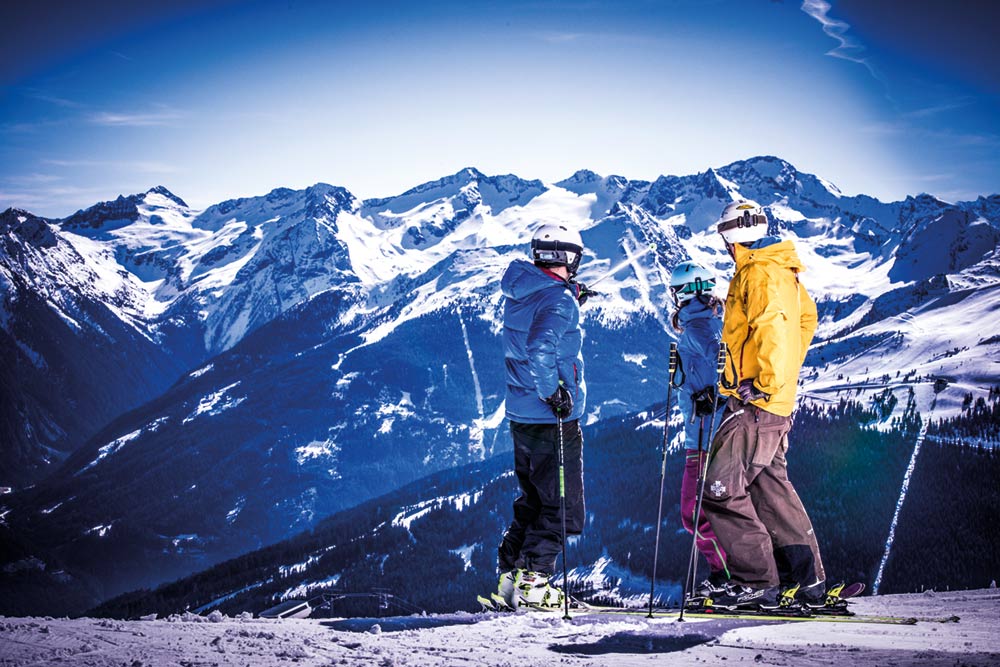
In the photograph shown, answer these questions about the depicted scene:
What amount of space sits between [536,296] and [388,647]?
15.8ft

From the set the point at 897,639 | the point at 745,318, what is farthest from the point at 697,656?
the point at 745,318

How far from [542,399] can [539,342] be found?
2.77ft

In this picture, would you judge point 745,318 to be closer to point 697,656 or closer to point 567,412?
point 567,412

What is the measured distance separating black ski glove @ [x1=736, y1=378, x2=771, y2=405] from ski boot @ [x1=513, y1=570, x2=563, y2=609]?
4084mm

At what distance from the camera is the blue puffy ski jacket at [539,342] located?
406 inches

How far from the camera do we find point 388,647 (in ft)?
27.4

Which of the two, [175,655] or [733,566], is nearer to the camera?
[175,655]

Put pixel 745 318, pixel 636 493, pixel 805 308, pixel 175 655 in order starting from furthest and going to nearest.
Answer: pixel 636 493 < pixel 805 308 < pixel 745 318 < pixel 175 655

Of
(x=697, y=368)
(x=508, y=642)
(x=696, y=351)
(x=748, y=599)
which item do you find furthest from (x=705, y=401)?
(x=508, y=642)

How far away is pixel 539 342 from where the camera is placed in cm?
1027

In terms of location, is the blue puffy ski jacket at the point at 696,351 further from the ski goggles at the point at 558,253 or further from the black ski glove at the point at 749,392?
the ski goggles at the point at 558,253

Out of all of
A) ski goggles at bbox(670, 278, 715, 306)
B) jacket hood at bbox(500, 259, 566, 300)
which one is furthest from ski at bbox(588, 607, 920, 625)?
jacket hood at bbox(500, 259, 566, 300)

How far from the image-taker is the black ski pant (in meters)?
11.0

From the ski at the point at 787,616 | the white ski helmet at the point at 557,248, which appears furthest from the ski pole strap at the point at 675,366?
the ski at the point at 787,616
